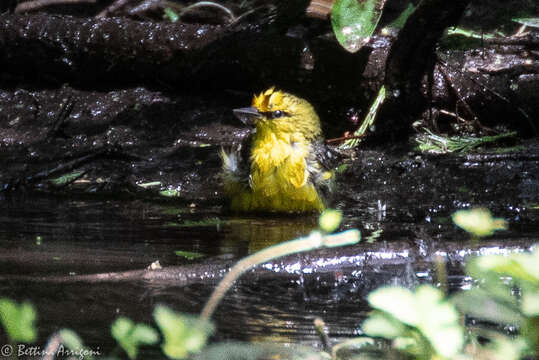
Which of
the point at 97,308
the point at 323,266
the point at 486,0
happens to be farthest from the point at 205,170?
the point at 486,0

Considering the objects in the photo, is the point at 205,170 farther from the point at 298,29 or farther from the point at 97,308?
the point at 97,308

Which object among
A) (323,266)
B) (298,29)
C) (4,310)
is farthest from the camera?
(298,29)

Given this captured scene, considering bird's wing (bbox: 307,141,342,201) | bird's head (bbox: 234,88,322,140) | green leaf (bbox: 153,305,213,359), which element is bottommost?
bird's wing (bbox: 307,141,342,201)

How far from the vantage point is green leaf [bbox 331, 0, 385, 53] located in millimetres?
5465

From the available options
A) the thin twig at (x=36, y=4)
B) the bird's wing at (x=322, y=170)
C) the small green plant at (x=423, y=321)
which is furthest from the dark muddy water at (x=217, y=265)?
the thin twig at (x=36, y=4)

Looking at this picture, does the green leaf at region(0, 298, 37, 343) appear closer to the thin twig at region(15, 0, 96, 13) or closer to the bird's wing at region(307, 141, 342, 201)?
the bird's wing at region(307, 141, 342, 201)

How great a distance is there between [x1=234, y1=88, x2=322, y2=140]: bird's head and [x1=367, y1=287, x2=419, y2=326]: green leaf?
414cm

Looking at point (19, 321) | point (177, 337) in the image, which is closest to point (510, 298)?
point (177, 337)

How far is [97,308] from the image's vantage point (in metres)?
2.95

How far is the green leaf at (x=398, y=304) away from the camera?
5.45 ft

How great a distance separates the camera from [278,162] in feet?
17.9

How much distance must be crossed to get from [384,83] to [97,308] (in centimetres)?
379

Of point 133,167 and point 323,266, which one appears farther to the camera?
point 133,167

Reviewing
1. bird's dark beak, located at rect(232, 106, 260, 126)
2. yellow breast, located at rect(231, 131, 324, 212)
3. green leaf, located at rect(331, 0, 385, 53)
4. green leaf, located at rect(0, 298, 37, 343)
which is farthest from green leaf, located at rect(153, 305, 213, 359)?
bird's dark beak, located at rect(232, 106, 260, 126)
